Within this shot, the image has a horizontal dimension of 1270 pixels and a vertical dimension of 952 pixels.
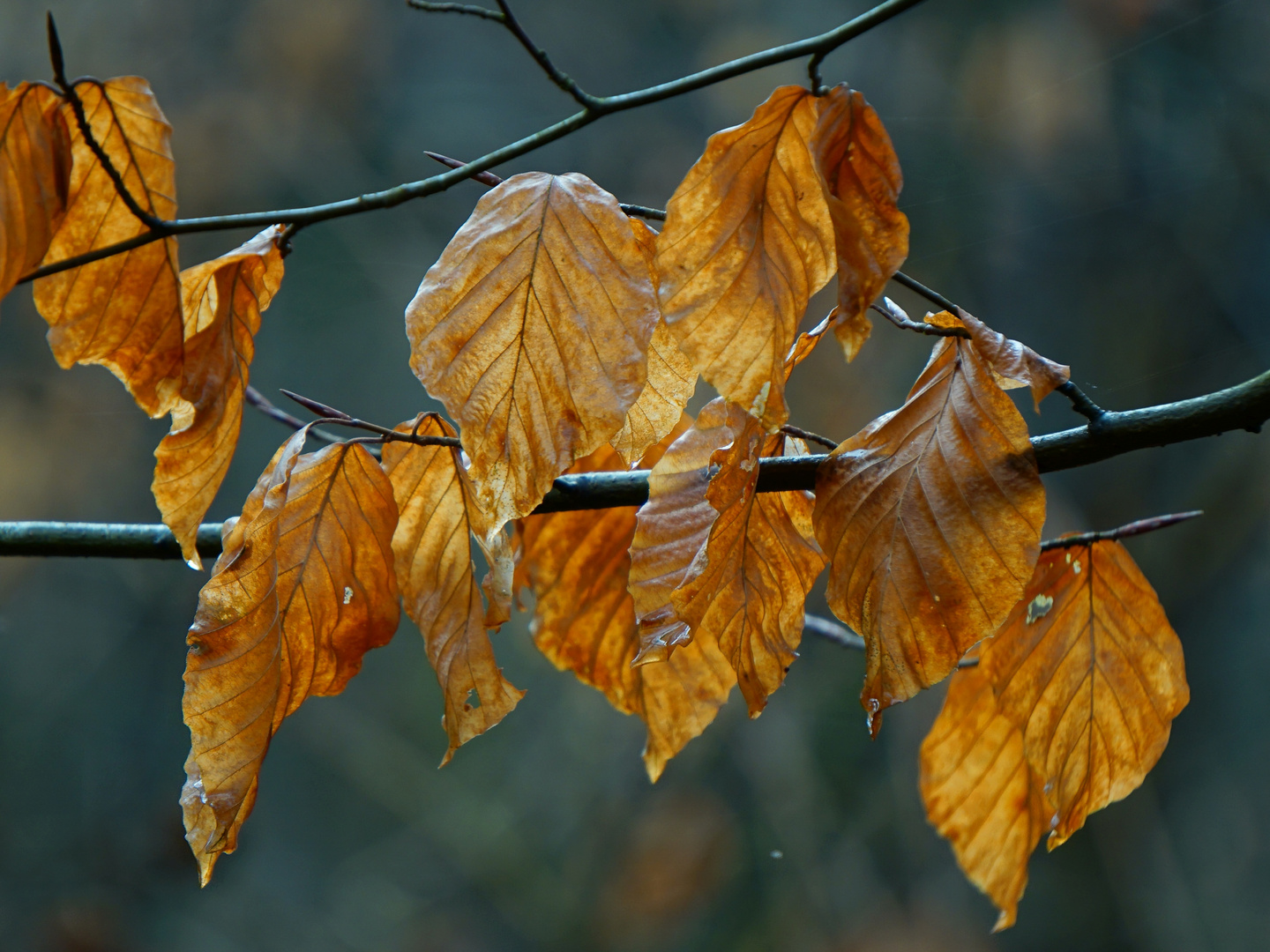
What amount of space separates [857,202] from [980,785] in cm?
35

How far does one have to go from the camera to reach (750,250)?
0.28 meters

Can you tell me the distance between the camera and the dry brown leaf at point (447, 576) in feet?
1.06

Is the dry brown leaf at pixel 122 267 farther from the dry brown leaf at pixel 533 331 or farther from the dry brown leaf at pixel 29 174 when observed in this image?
the dry brown leaf at pixel 533 331

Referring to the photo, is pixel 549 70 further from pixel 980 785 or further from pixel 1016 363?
pixel 980 785

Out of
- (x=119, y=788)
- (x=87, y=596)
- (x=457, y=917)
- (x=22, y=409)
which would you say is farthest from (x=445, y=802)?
(x=22, y=409)

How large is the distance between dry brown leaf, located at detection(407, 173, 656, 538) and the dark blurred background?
4.90 ft

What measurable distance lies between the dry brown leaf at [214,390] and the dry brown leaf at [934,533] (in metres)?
0.23

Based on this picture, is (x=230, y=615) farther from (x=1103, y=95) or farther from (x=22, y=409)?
(x=22, y=409)

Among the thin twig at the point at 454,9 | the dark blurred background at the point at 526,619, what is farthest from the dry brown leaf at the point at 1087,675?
the dark blurred background at the point at 526,619

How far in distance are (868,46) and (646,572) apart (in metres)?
1.86

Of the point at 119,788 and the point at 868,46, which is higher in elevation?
the point at 868,46

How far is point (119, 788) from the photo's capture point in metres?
2.22

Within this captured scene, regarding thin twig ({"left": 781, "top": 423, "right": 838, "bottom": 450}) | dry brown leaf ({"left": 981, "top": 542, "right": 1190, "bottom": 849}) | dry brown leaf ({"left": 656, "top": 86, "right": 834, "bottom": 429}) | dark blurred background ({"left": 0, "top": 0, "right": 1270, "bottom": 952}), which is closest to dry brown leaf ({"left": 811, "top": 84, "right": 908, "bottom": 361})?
dry brown leaf ({"left": 656, "top": 86, "right": 834, "bottom": 429})

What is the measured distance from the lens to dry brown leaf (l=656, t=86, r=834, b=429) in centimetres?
26
